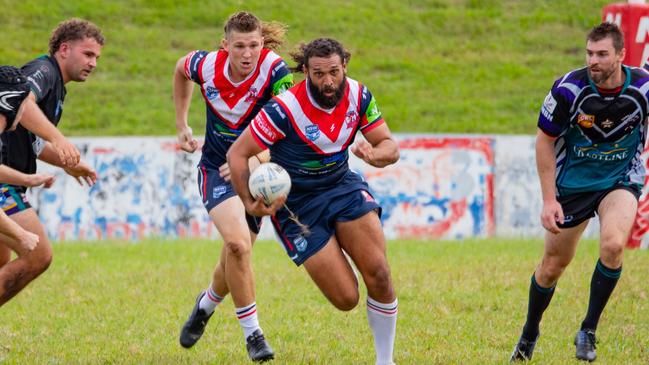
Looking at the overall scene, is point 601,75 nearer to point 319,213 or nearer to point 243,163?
point 319,213

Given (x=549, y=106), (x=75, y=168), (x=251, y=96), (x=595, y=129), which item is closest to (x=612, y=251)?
(x=595, y=129)

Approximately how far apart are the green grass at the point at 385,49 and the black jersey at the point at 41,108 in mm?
14023

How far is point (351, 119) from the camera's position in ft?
22.2

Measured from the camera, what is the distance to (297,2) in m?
27.9

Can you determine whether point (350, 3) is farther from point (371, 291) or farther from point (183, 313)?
point (371, 291)

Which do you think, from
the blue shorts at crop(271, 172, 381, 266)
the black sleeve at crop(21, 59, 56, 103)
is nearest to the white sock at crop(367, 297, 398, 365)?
the blue shorts at crop(271, 172, 381, 266)

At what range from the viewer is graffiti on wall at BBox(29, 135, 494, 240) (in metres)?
16.4

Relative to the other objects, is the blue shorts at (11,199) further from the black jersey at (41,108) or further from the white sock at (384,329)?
the white sock at (384,329)

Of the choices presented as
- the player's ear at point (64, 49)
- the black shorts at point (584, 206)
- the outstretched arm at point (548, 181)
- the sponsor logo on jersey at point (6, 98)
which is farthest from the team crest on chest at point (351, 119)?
the player's ear at point (64, 49)

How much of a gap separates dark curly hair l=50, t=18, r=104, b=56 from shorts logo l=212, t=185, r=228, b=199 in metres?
1.45

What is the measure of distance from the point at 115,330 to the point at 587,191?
13.2ft

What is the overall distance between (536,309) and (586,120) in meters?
1.37

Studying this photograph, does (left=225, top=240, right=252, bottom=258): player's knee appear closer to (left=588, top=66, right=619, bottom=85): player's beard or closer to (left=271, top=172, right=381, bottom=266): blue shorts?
(left=271, top=172, right=381, bottom=266): blue shorts

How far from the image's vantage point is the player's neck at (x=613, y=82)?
6.96 m
